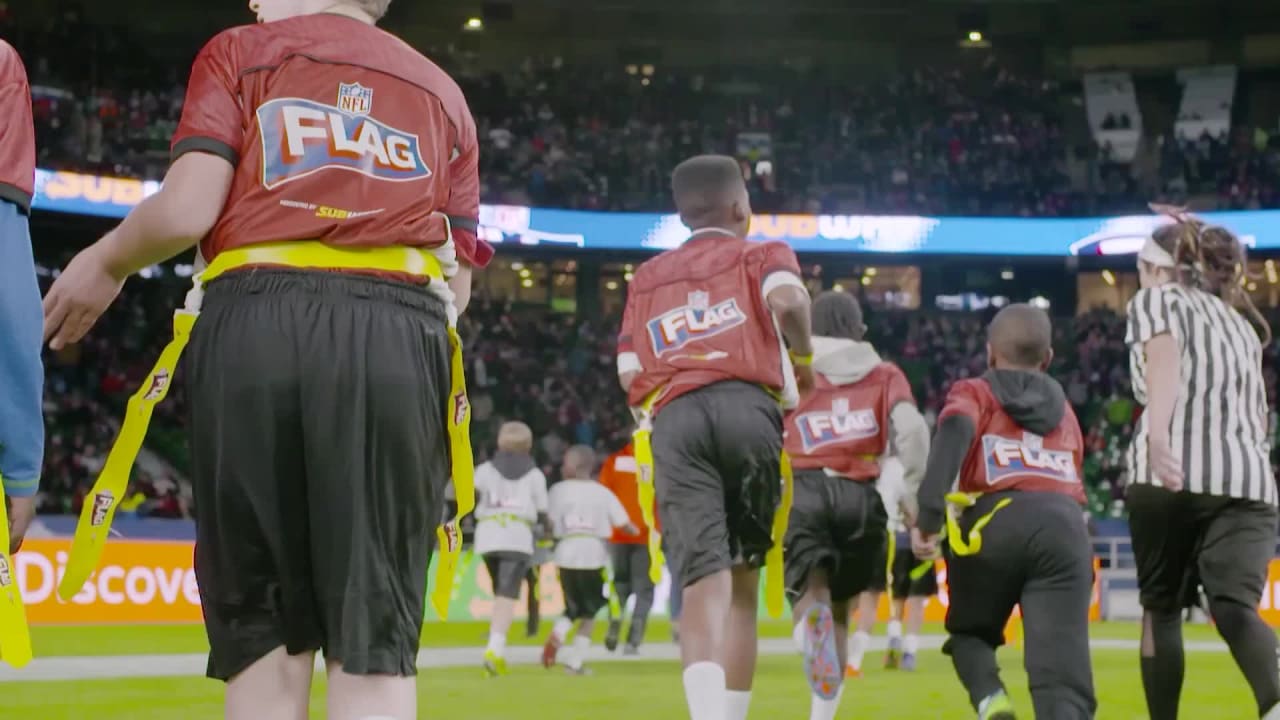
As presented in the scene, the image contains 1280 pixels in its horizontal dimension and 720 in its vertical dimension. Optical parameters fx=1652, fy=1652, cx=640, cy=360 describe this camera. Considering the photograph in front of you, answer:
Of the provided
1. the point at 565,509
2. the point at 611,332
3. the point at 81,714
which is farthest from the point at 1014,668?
the point at 611,332

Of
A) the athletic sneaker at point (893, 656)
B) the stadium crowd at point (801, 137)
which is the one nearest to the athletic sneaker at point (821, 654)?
the athletic sneaker at point (893, 656)

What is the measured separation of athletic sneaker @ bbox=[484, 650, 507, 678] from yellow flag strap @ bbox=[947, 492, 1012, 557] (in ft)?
22.1

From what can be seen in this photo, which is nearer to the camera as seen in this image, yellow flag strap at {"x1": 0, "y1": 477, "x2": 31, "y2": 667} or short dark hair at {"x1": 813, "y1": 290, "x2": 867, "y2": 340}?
yellow flag strap at {"x1": 0, "y1": 477, "x2": 31, "y2": 667}

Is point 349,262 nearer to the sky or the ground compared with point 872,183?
nearer to the ground

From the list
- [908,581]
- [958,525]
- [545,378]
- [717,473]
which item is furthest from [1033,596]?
[545,378]

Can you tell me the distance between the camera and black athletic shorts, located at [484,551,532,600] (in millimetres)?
13164

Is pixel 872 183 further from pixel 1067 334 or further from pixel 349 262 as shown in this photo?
pixel 349 262

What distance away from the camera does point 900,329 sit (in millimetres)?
36594

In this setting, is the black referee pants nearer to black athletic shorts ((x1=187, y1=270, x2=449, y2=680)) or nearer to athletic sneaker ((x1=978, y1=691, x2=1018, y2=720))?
athletic sneaker ((x1=978, y1=691, x2=1018, y2=720))

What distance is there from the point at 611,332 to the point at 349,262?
32966mm

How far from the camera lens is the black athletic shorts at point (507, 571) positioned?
518 inches

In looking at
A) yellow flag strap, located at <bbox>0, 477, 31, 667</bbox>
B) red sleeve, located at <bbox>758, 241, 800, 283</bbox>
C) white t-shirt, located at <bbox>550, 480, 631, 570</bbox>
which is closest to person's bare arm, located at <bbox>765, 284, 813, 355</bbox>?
red sleeve, located at <bbox>758, 241, 800, 283</bbox>

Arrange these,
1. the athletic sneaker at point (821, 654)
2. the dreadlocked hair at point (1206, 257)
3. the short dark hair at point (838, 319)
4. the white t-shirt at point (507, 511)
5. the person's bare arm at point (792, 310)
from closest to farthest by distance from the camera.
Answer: the person's bare arm at point (792, 310), the dreadlocked hair at point (1206, 257), the athletic sneaker at point (821, 654), the short dark hair at point (838, 319), the white t-shirt at point (507, 511)

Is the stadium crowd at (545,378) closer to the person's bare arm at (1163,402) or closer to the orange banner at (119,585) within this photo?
the orange banner at (119,585)
